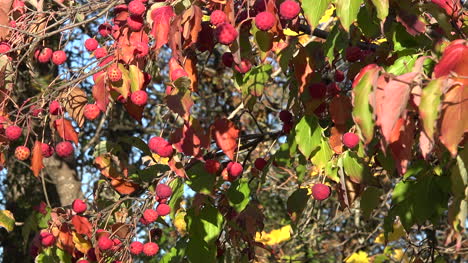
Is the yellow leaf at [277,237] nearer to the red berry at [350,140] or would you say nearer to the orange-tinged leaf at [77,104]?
the orange-tinged leaf at [77,104]

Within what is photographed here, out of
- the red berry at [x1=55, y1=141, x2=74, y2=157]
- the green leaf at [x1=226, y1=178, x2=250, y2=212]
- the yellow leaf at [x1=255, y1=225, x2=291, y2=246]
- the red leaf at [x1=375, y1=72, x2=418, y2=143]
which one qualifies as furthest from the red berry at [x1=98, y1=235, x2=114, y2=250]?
the yellow leaf at [x1=255, y1=225, x2=291, y2=246]

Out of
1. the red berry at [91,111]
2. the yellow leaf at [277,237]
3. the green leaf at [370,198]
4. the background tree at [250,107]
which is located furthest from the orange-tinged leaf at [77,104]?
the yellow leaf at [277,237]

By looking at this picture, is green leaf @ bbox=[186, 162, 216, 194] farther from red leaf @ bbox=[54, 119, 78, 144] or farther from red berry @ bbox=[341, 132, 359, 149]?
red berry @ bbox=[341, 132, 359, 149]

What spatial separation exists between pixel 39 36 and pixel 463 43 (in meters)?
1.23

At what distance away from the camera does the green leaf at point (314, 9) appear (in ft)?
6.59

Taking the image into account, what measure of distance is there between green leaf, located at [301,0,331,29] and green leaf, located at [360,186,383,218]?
729 millimetres

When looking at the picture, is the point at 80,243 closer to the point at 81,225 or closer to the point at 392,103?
the point at 81,225

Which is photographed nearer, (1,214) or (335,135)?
(335,135)

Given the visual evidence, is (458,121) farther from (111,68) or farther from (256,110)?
(256,110)

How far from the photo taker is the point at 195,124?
2.18 metres

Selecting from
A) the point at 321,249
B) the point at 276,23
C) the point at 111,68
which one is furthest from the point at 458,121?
the point at 321,249

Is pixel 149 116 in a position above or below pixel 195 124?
below

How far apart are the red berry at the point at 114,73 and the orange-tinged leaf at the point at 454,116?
3.13ft

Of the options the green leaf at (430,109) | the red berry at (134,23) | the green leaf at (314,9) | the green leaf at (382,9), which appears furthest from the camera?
the red berry at (134,23)
